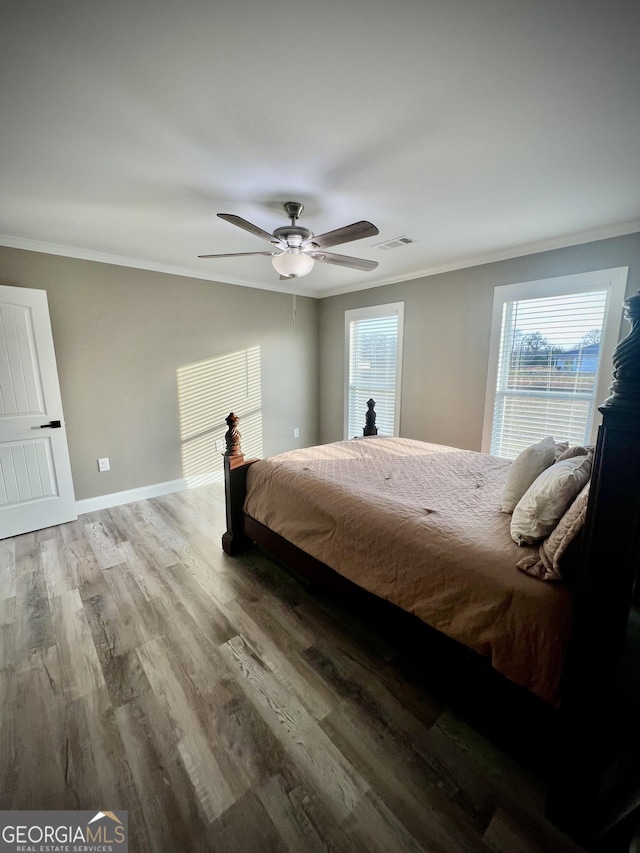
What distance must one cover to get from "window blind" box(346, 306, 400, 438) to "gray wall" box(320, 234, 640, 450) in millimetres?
161

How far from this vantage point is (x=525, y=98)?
1.31 m

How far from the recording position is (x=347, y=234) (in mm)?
1859

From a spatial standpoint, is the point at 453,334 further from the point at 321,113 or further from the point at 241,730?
the point at 241,730

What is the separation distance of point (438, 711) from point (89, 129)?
295cm

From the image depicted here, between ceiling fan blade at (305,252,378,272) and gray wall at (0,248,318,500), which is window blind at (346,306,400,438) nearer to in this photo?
gray wall at (0,248,318,500)

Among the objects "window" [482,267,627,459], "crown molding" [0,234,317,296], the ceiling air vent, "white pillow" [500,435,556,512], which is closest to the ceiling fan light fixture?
the ceiling air vent

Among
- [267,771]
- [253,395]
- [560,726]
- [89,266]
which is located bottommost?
[267,771]

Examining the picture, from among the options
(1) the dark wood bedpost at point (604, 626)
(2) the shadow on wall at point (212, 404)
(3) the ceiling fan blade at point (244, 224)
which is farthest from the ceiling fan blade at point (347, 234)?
(2) the shadow on wall at point (212, 404)

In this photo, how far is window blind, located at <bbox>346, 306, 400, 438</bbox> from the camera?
4.18 m

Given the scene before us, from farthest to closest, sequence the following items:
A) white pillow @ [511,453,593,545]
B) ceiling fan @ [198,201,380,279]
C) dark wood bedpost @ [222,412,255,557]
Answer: dark wood bedpost @ [222,412,255,557] → ceiling fan @ [198,201,380,279] → white pillow @ [511,453,593,545]

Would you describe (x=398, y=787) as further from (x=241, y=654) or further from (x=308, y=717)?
(x=241, y=654)

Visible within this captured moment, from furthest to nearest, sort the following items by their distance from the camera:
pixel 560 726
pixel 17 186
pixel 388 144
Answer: pixel 17 186 → pixel 388 144 → pixel 560 726

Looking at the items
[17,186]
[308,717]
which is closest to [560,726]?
[308,717]

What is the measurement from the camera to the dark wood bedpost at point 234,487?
97.0 inches
